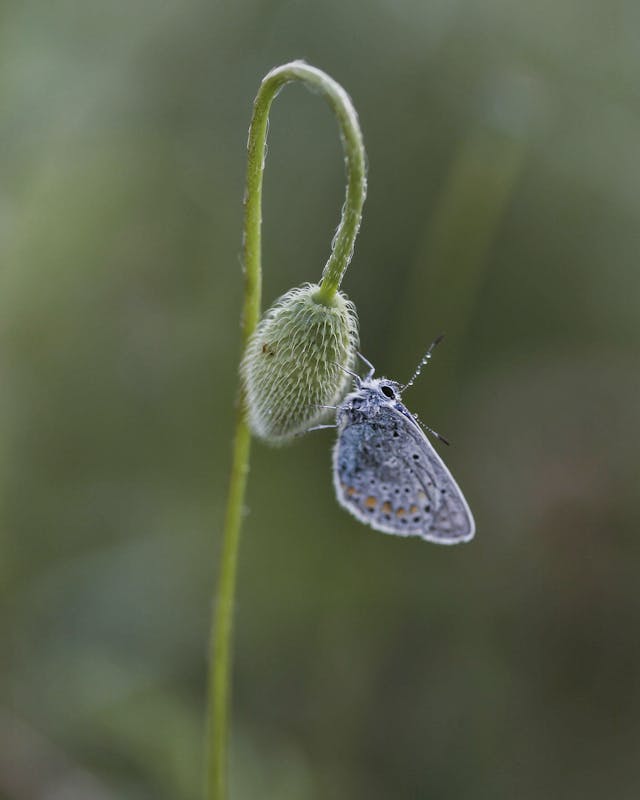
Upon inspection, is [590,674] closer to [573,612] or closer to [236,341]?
[573,612]

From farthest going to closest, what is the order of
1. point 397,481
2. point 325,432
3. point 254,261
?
point 325,432
point 397,481
point 254,261

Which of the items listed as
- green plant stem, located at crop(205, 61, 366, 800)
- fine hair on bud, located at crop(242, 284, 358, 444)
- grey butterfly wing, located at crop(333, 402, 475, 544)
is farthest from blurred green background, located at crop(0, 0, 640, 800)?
fine hair on bud, located at crop(242, 284, 358, 444)

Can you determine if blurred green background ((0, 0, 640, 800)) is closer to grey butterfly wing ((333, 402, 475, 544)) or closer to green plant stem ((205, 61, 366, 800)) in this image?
green plant stem ((205, 61, 366, 800))

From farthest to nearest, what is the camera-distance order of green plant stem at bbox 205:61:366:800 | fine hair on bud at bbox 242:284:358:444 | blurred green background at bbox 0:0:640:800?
1. blurred green background at bbox 0:0:640:800
2. fine hair on bud at bbox 242:284:358:444
3. green plant stem at bbox 205:61:366:800

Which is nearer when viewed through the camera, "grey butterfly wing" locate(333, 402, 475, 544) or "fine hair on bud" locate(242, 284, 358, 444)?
"fine hair on bud" locate(242, 284, 358, 444)

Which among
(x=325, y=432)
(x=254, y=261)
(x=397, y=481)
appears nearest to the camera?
(x=254, y=261)

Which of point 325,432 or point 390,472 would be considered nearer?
point 390,472

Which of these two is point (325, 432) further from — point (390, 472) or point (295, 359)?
point (295, 359)

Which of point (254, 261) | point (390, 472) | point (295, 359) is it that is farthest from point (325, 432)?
point (254, 261)
